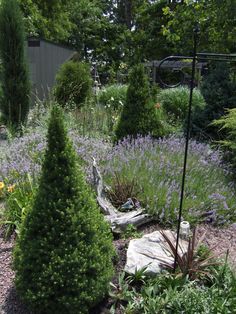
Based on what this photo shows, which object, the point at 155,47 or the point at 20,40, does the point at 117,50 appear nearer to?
the point at 155,47

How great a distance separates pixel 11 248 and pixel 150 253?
1.17 m

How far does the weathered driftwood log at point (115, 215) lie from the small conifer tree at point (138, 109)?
6.46 feet

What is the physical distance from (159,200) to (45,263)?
1.45 m

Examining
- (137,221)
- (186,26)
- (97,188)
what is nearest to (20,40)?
(186,26)

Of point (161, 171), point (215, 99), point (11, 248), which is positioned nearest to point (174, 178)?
point (161, 171)

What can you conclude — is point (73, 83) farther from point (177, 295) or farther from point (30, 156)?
point (177, 295)

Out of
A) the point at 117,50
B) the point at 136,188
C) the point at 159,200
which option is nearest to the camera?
the point at 159,200

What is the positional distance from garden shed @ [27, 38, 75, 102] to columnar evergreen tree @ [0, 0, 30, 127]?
139 inches

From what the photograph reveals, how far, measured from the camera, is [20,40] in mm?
7121

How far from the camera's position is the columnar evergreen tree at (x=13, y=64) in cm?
697

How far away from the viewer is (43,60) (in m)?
11.2

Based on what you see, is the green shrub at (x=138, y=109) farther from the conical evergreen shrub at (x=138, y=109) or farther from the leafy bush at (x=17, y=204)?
the leafy bush at (x=17, y=204)

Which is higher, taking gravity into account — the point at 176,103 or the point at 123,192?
the point at 176,103

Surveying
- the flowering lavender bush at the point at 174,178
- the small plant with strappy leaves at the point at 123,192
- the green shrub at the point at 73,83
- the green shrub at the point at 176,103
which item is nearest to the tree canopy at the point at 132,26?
the green shrub at the point at 176,103
